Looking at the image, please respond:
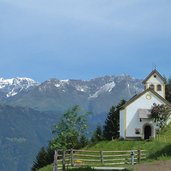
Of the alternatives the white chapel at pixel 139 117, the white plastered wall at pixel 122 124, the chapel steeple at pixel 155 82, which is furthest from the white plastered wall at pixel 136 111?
the chapel steeple at pixel 155 82

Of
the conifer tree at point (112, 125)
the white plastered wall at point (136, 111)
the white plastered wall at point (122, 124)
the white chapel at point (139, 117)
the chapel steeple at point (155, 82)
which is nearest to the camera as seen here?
the white chapel at point (139, 117)

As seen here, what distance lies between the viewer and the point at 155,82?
348ft

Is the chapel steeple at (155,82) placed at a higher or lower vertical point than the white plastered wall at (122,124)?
higher

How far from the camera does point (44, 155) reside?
118188 millimetres

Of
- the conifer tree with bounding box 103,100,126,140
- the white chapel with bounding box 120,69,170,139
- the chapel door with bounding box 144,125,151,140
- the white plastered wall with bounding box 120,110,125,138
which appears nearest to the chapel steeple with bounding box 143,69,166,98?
the conifer tree with bounding box 103,100,126,140

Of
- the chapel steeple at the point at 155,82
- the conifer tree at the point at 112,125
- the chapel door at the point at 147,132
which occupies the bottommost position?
the chapel door at the point at 147,132

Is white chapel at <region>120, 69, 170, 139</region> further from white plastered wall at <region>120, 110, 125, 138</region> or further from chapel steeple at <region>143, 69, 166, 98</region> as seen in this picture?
chapel steeple at <region>143, 69, 166, 98</region>

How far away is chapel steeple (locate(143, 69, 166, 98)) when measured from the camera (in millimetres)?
105500

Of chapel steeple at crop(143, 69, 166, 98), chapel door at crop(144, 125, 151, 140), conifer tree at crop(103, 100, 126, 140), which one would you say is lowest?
chapel door at crop(144, 125, 151, 140)

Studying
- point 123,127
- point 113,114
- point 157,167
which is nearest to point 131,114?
point 123,127

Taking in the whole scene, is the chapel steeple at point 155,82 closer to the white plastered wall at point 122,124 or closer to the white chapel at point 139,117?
the white chapel at point 139,117

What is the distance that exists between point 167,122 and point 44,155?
1429 inches

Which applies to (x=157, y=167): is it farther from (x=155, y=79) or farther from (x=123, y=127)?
(x=155, y=79)

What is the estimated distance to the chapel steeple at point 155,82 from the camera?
10550cm
